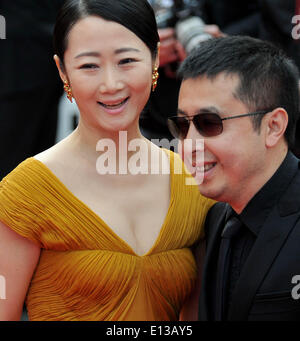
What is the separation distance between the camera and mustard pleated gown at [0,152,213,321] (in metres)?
2.65

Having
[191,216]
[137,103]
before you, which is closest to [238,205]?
[191,216]

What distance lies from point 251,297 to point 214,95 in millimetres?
720

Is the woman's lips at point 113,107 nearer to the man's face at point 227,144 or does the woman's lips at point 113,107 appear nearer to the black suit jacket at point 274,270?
the man's face at point 227,144

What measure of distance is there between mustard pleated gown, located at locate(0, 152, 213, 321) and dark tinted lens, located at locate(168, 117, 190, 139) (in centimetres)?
41

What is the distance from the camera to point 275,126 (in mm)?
2486

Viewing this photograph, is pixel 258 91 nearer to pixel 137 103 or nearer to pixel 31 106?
pixel 137 103

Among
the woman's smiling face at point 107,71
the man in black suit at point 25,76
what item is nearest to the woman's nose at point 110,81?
the woman's smiling face at point 107,71

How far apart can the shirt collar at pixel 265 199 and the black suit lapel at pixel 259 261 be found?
48 mm

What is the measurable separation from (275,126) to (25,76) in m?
2.62

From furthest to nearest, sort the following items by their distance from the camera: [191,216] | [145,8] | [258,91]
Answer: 1. [191,216]
2. [145,8]
3. [258,91]

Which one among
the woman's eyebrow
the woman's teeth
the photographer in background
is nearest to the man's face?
the woman's teeth

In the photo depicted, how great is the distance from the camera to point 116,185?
2809 mm

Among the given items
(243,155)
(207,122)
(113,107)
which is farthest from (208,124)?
(113,107)
